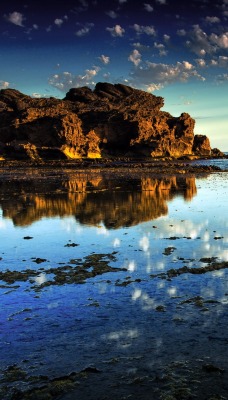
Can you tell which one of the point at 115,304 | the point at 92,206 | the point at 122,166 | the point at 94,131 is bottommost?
the point at 115,304

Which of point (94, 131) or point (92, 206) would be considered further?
point (94, 131)

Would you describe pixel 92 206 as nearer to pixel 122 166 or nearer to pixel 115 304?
pixel 115 304

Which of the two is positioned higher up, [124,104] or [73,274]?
[124,104]

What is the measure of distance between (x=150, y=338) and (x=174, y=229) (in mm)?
10451

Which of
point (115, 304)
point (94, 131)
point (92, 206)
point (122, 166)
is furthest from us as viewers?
point (94, 131)

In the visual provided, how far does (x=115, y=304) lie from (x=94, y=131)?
445 ft

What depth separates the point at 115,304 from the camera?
30.2ft

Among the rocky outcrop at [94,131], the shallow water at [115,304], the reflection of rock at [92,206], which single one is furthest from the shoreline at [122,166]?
the shallow water at [115,304]

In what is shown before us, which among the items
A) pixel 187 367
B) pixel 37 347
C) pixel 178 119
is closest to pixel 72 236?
pixel 37 347

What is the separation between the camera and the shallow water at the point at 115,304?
6419mm

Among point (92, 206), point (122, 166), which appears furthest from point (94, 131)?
point (92, 206)

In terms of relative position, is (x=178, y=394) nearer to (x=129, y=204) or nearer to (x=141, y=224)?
(x=141, y=224)

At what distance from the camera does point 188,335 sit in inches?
296

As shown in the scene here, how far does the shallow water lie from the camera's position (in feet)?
21.1
